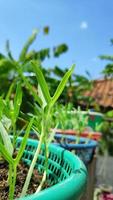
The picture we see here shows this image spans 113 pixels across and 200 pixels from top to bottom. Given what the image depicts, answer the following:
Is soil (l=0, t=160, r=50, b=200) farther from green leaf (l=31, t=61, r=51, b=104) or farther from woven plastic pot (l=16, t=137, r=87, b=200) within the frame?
green leaf (l=31, t=61, r=51, b=104)

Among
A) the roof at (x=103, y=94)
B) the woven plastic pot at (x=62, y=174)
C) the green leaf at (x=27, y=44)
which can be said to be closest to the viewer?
the woven plastic pot at (x=62, y=174)

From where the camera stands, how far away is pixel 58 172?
0.53 metres

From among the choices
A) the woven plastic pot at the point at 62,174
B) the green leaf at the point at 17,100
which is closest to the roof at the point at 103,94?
the woven plastic pot at the point at 62,174

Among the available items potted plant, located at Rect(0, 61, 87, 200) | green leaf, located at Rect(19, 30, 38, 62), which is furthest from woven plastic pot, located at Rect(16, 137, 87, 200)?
green leaf, located at Rect(19, 30, 38, 62)

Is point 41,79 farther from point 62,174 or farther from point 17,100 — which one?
point 62,174

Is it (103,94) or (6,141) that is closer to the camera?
(6,141)

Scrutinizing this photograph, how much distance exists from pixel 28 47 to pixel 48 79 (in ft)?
3.59

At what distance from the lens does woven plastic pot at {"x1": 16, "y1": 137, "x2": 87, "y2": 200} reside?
12.5 inches

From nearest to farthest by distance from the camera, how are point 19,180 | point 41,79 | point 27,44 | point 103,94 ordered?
point 41,79
point 19,180
point 27,44
point 103,94

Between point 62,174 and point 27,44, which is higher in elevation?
point 27,44

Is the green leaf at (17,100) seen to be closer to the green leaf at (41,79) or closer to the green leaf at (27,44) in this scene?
the green leaf at (41,79)

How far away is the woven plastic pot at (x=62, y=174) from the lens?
0.32 meters

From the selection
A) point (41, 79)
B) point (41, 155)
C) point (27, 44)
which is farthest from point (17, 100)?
point (27, 44)

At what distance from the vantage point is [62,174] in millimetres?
506
